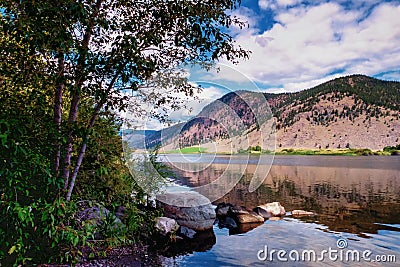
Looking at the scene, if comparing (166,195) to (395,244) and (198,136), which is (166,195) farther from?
(395,244)

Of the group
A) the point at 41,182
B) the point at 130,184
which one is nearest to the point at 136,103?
the point at 41,182

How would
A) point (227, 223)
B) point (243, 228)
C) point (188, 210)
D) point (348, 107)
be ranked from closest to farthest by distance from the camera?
point (188, 210) → point (243, 228) → point (227, 223) → point (348, 107)

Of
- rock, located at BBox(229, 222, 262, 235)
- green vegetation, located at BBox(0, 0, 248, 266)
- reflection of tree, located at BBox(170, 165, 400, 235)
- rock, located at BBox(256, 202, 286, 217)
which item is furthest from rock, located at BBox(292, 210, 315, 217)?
green vegetation, located at BBox(0, 0, 248, 266)

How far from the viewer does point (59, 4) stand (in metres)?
5.68

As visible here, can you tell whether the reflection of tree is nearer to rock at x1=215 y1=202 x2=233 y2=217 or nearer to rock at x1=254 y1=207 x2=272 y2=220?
rock at x1=254 y1=207 x2=272 y2=220

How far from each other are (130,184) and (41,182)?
6.73m

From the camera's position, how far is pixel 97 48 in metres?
7.98

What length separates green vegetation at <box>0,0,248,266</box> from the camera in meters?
5.60

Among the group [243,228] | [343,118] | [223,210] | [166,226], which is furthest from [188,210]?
[343,118]


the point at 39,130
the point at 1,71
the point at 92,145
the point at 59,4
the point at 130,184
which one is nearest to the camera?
the point at 59,4

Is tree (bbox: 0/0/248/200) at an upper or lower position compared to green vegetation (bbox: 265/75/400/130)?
lower

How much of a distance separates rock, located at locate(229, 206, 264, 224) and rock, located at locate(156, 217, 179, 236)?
4.80 m

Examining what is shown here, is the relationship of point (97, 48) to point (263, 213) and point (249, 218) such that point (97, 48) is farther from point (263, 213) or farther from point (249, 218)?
point (263, 213)

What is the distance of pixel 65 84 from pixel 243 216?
46.2 ft
